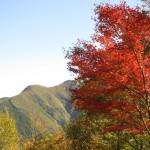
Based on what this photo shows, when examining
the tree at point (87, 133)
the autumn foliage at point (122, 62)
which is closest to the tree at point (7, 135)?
the tree at point (87, 133)

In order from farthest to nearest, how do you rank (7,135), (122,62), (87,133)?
(7,135) < (87,133) < (122,62)

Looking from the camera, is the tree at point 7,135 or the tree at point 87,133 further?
the tree at point 7,135

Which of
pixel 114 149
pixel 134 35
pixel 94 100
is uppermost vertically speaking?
pixel 134 35

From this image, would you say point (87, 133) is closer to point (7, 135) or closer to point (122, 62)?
point (122, 62)

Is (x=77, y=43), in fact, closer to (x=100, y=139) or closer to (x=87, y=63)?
(x=87, y=63)

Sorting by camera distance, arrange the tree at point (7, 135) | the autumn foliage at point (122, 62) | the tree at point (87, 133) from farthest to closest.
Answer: the tree at point (7, 135) → the tree at point (87, 133) → the autumn foliage at point (122, 62)

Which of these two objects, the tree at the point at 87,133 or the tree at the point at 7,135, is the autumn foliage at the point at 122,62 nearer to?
the tree at the point at 87,133

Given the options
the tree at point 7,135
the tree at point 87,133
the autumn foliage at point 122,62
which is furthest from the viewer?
the tree at point 7,135

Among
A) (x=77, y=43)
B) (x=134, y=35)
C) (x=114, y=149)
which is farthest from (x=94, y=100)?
(x=114, y=149)

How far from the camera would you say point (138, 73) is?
14.3 metres

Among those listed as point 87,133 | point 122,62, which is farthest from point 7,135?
point 122,62

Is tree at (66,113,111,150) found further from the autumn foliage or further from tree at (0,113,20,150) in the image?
tree at (0,113,20,150)

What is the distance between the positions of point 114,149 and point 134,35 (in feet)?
43.8

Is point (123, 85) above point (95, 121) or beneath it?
above
